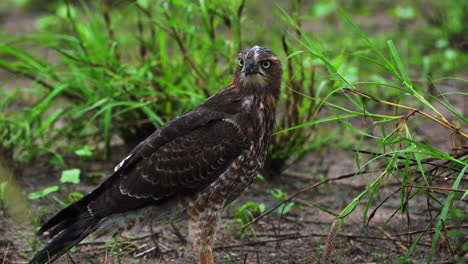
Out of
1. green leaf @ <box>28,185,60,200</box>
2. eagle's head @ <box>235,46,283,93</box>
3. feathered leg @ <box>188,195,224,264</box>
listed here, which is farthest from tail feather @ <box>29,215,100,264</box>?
eagle's head @ <box>235,46,283,93</box>

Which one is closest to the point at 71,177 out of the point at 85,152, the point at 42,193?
the point at 42,193

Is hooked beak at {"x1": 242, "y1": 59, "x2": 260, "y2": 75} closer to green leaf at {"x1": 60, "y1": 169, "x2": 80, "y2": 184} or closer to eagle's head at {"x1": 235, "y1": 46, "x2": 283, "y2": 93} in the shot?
eagle's head at {"x1": 235, "y1": 46, "x2": 283, "y2": 93}

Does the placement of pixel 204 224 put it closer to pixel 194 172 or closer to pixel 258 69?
pixel 194 172

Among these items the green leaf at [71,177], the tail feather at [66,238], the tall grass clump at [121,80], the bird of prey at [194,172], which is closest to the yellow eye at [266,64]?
the bird of prey at [194,172]

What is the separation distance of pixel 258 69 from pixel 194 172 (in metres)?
0.73

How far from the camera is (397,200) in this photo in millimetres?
5137

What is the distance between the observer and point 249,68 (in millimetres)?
3982

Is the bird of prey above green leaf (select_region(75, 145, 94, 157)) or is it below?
above

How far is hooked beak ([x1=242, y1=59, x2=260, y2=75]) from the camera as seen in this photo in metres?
3.98

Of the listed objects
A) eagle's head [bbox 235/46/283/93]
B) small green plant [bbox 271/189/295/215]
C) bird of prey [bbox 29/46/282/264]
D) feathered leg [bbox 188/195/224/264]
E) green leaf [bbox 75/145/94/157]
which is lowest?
small green plant [bbox 271/189/295/215]

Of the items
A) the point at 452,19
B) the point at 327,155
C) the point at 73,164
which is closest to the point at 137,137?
the point at 73,164

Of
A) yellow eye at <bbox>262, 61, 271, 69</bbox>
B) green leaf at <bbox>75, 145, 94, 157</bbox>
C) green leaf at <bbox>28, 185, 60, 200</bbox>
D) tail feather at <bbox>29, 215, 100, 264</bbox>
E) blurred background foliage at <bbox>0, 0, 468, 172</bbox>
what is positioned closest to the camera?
tail feather at <bbox>29, 215, 100, 264</bbox>

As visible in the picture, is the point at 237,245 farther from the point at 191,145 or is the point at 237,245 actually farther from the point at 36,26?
the point at 36,26

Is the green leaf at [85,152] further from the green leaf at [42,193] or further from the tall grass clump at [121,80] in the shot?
the green leaf at [42,193]
